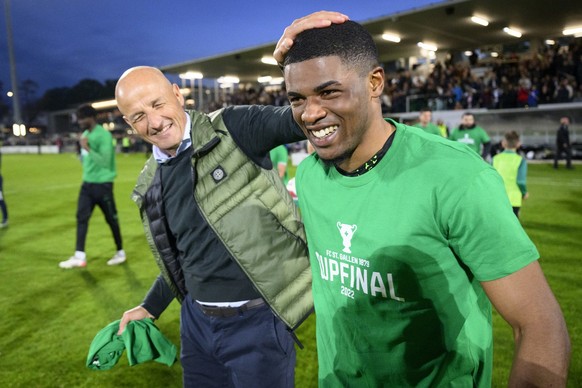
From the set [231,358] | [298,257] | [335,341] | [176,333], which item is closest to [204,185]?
[298,257]

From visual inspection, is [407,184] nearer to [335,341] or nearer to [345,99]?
[345,99]

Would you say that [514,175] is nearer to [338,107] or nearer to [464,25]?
[338,107]

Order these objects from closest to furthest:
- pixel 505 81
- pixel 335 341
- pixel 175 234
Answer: pixel 335 341, pixel 175 234, pixel 505 81

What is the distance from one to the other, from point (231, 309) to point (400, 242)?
116cm

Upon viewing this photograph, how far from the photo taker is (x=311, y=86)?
1.49 meters

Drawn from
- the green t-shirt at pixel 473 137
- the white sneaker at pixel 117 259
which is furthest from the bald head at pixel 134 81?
the green t-shirt at pixel 473 137

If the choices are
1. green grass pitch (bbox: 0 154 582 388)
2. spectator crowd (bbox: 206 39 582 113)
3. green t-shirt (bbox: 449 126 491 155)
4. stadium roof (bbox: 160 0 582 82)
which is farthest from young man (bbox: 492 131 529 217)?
spectator crowd (bbox: 206 39 582 113)

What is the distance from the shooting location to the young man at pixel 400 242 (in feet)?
3.95

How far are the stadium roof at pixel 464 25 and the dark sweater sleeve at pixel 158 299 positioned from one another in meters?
21.3

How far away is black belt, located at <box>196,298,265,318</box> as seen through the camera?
2.28 m

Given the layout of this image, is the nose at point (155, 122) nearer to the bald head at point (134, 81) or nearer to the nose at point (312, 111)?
the bald head at point (134, 81)

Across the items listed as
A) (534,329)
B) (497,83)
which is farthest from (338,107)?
(497,83)

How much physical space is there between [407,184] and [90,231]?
9521 millimetres

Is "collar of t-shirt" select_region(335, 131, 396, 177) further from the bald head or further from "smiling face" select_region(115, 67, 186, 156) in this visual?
the bald head
